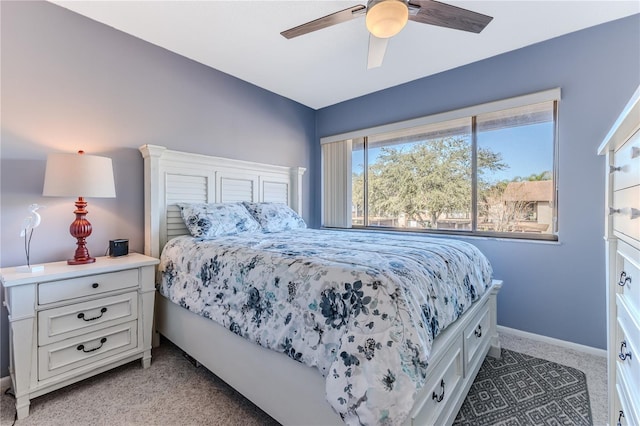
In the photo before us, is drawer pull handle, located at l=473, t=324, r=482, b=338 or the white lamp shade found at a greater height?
the white lamp shade

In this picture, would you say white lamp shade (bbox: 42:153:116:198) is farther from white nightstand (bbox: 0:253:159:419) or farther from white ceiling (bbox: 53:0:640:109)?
white ceiling (bbox: 53:0:640:109)

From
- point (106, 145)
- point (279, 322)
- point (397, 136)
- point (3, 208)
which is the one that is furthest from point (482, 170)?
point (3, 208)

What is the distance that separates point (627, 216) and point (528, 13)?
76.2 inches

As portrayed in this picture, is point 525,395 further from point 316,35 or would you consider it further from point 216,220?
point 316,35

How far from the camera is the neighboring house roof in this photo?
2.46 metres

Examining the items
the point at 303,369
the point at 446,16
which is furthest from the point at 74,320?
the point at 446,16

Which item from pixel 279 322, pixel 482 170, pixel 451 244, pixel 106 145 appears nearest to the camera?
pixel 279 322

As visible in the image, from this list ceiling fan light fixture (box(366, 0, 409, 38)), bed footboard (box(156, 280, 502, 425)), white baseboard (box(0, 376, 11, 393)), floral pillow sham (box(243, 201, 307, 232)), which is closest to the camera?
bed footboard (box(156, 280, 502, 425))

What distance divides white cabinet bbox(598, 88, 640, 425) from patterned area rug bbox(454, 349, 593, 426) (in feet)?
1.38

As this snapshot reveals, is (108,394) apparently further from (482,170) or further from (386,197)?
(482,170)

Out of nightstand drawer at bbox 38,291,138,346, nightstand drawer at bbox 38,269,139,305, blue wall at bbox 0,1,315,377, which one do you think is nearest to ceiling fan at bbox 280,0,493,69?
blue wall at bbox 0,1,315,377

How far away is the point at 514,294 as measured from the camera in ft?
8.34

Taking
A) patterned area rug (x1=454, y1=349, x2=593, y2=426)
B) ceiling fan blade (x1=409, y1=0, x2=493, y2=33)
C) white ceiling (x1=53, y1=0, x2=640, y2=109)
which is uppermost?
white ceiling (x1=53, y1=0, x2=640, y2=109)

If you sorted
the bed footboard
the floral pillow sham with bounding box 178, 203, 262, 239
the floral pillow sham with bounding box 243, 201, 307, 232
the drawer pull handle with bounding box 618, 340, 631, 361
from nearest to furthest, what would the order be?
the drawer pull handle with bounding box 618, 340, 631, 361 < the bed footboard < the floral pillow sham with bounding box 178, 203, 262, 239 < the floral pillow sham with bounding box 243, 201, 307, 232
